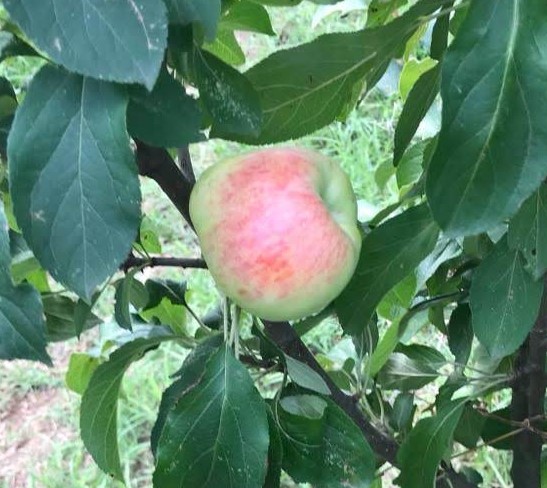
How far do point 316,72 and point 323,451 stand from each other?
33cm

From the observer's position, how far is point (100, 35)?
0.49m

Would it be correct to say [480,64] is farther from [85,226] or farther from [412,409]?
[412,409]

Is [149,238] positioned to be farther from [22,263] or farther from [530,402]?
[530,402]

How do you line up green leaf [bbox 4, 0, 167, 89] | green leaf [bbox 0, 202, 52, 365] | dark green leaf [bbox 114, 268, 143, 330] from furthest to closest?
dark green leaf [bbox 114, 268, 143, 330]
green leaf [bbox 0, 202, 52, 365]
green leaf [bbox 4, 0, 167, 89]

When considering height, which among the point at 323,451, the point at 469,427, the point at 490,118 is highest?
the point at 490,118

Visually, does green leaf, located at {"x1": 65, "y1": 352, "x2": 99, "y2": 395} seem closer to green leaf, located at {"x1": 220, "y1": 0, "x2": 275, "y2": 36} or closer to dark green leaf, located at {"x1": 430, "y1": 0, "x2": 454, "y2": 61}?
green leaf, located at {"x1": 220, "y1": 0, "x2": 275, "y2": 36}

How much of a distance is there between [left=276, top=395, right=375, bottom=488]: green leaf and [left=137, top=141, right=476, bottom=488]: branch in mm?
89

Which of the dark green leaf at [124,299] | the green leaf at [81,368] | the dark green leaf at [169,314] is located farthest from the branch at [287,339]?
the green leaf at [81,368]

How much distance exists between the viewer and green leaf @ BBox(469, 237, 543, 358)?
29.2 inches

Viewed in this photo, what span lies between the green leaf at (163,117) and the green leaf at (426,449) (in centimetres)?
46

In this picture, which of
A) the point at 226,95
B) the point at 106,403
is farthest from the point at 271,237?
the point at 106,403

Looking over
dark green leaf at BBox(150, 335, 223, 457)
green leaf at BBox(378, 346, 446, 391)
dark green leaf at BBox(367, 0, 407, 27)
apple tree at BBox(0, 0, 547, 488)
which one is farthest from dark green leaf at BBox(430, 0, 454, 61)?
green leaf at BBox(378, 346, 446, 391)

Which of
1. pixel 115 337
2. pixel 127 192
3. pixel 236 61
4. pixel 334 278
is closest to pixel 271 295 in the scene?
pixel 334 278

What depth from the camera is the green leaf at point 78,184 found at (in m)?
0.53
